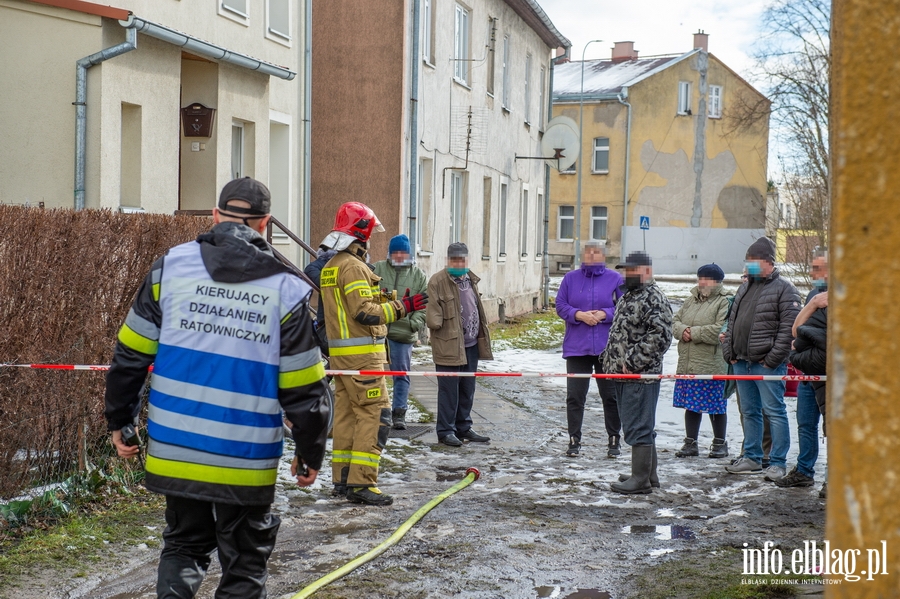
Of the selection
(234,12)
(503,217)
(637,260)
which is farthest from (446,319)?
(503,217)

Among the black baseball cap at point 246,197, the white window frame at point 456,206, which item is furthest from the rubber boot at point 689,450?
the white window frame at point 456,206

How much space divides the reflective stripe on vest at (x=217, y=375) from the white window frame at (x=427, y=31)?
47.2 feet

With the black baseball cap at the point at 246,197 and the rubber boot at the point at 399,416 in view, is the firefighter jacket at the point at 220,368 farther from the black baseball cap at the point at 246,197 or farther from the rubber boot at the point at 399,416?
the rubber boot at the point at 399,416

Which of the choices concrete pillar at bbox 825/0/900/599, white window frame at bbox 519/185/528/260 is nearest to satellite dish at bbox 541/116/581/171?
white window frame at bbox 519/185/528/260

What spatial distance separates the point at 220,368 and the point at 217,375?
28mm

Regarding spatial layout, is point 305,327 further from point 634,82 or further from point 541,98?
point 634,82

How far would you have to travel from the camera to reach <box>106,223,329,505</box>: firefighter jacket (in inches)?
142

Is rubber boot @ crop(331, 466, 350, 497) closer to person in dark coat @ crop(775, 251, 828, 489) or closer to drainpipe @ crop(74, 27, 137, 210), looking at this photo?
person in dark coat @ crop(775, 251, 828, 489)

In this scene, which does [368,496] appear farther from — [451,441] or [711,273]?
[711,273]

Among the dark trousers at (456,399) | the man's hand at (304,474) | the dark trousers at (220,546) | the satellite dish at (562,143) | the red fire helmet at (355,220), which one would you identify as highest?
the satellite dish at (562,143)

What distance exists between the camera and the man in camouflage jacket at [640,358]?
23.8 ft

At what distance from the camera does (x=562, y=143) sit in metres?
20.7

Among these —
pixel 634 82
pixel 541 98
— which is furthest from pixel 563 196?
pixel 541 98

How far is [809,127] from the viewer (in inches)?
999
